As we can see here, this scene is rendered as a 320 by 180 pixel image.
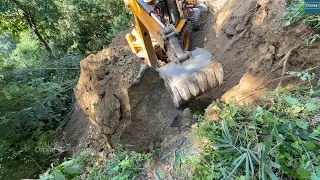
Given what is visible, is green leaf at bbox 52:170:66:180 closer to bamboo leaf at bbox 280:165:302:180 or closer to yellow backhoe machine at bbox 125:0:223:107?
bamboo leaf at bbox 280:165:302:180

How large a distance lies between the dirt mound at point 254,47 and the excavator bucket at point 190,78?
0.34 m

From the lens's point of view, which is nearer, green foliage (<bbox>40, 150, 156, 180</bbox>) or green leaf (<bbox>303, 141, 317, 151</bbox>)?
green leaf (<bbox>303, 141, 317, 151</bbox>)

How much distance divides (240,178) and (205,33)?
5808mm

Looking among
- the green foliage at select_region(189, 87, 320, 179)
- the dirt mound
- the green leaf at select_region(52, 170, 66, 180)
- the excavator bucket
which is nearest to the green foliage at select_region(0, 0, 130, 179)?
the green leaf at select_region(52, 170, 66, 180)

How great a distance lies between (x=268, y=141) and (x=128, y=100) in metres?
1.79

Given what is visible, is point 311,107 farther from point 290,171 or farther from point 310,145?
point 290,171

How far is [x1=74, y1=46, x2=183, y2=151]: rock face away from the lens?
321cm

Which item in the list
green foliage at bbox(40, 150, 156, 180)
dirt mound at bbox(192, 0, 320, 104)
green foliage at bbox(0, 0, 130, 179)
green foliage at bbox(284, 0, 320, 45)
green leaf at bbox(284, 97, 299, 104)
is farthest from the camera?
green foliage at bbox(0, 0, 130, 179)

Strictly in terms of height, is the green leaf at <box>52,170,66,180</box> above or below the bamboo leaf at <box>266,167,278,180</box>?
above

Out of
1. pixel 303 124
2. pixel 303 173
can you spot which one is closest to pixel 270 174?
pixel 303 173

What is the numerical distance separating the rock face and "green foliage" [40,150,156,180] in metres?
0.22

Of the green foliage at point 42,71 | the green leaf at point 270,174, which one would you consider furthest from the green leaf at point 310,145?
the green foliage at point 42,71

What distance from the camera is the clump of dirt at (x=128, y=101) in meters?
3.21

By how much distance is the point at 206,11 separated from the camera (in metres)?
8.26
